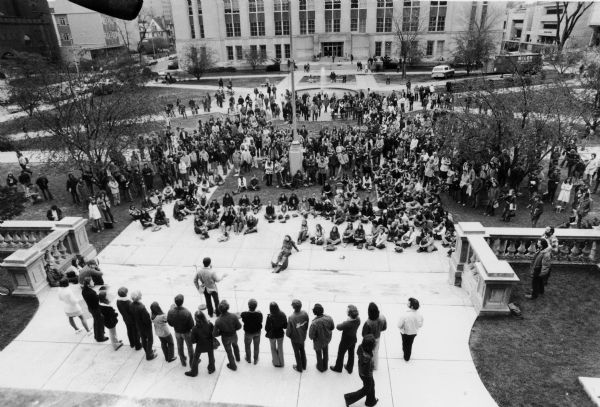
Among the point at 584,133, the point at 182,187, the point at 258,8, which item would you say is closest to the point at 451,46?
the point at 258,8

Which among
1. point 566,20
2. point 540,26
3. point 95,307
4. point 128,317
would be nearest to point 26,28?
point 95,307

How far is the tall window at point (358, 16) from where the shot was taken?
61406mm

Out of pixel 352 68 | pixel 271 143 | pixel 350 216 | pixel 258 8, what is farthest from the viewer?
pixel 258 8

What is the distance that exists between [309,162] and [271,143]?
4299mm

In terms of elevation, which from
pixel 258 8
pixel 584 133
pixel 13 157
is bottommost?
pixel 13 157

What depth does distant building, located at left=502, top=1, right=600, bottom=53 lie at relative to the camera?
66.7 m

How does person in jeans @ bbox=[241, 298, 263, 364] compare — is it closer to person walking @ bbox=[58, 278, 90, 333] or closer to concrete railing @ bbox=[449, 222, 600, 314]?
person walking @ bbox=[58, 278, 90, 333]

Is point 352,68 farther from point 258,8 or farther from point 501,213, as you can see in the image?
point 501,213

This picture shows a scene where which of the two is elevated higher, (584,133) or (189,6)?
(189,6)

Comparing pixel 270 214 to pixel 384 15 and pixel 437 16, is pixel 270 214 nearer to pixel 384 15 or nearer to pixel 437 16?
pixel 384 15

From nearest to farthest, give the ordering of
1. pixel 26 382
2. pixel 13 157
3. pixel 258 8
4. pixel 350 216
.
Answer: pixel 26 382
pixel 350 216
pixel 13 157
pixel 258 8

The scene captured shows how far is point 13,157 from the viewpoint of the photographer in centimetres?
2723

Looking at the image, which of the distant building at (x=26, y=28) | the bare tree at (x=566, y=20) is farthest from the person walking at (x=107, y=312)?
the distant building at (x=26, y=28)

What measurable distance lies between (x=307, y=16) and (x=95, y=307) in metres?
62.0
